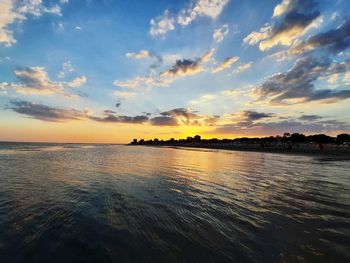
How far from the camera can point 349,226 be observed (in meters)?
7.51

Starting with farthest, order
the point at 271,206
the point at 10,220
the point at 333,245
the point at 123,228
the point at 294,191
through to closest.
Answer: the point at 294,191, the point at 271,206, the point at 10,220, the point at 123,228, the point at 333,245

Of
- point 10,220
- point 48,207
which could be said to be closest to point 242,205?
point 48,207

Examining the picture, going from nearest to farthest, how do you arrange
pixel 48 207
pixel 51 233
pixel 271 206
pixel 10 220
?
pixel 51 233, pixel 10 220, pixel 48 207, pixel 271 206

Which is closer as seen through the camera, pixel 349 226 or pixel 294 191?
pixel 349 226

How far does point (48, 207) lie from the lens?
9070mm

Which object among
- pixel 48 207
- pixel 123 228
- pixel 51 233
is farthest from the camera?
pixel 48 207

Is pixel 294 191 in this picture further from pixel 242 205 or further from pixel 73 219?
A: pixel 73 219

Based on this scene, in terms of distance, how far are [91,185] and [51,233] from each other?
7075 mm

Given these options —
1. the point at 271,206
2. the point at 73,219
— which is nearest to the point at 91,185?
the point at 73,219

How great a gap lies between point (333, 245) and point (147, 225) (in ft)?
17.5

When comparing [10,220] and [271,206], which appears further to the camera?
[271,206]

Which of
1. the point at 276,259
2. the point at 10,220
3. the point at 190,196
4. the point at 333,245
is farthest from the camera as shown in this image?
the point at 190,196

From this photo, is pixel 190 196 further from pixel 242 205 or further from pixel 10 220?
pixel 10 220

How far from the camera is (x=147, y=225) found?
7.41m
